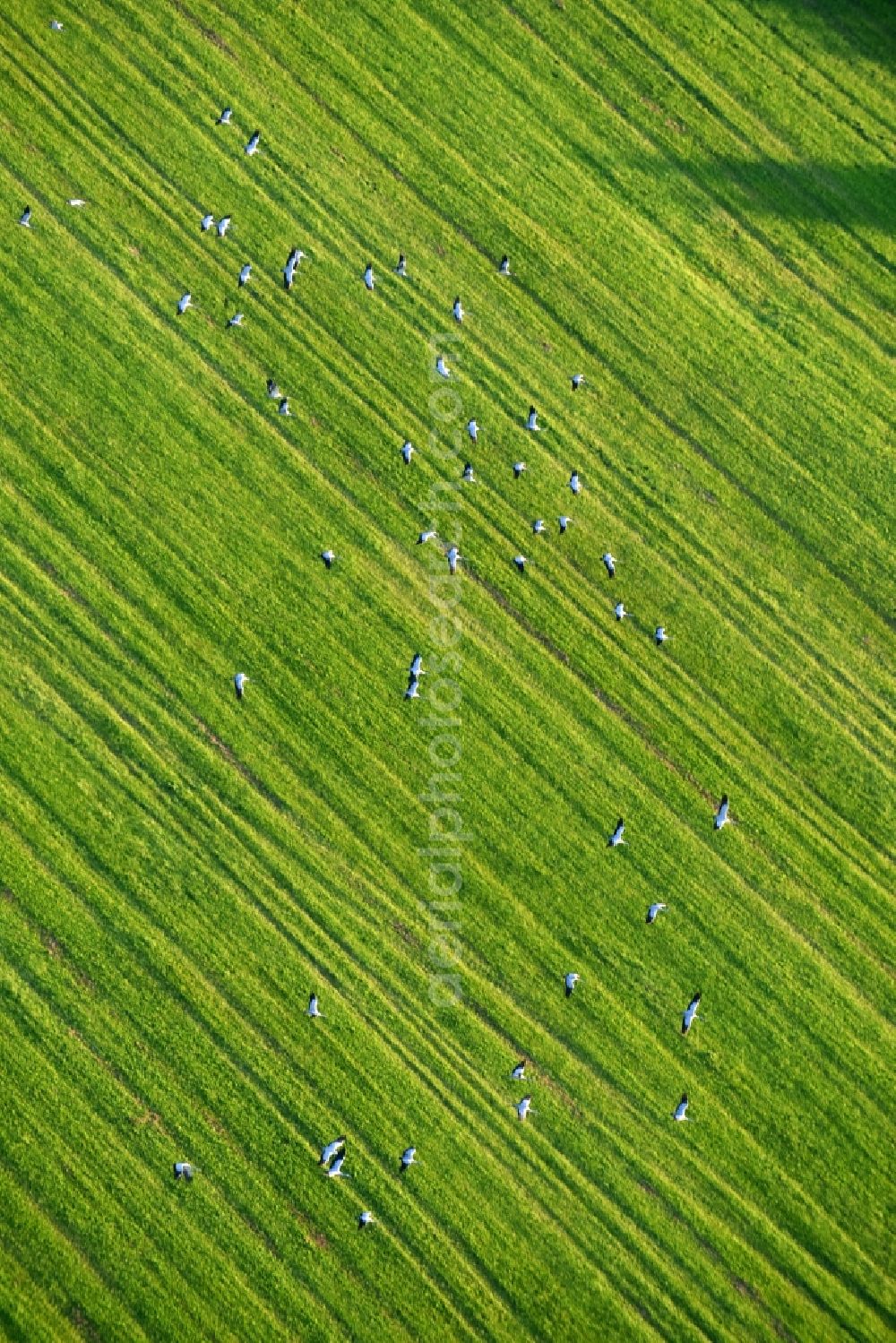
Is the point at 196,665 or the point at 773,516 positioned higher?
the point at 196,665

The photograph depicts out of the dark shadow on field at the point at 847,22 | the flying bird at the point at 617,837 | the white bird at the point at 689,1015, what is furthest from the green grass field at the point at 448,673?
the flying bird at the point at 617,837

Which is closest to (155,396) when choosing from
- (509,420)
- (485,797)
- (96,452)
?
(96,452)

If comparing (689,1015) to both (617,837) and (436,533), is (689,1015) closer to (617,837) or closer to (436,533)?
(617,837)

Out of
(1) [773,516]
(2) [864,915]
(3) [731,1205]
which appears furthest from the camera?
(1) [773,516]

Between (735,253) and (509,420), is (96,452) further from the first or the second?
(735,253)

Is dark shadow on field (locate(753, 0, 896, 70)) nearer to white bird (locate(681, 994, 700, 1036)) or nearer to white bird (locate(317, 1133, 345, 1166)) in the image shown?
white bird (locate(681, 994, 700, 1036))
